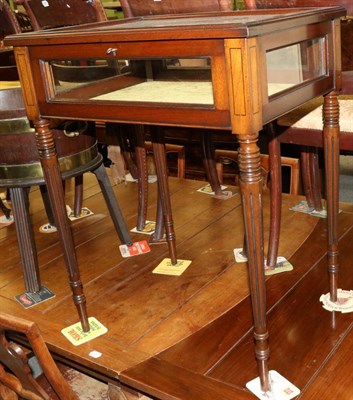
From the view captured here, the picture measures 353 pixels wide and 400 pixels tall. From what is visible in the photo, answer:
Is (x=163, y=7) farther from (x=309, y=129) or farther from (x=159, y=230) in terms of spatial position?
(x=159, y=230)

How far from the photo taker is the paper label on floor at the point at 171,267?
5.81 ft

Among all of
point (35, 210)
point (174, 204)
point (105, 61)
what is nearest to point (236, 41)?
point (105, 61)

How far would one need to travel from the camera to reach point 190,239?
6.53ft

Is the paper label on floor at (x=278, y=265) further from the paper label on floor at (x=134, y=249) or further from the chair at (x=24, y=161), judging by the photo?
the chair at (x=24, y=161)

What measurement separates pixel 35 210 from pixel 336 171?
4.78 feet

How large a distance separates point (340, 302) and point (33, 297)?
0.89 m

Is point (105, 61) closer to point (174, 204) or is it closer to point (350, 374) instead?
point (350, 374)

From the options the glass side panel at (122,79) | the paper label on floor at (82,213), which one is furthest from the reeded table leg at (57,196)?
the paper label on floor at (82,213)

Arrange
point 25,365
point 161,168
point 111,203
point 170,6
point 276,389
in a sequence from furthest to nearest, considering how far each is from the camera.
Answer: point 111,203 → point 161,168 → point 170,6 → point 276,389 → point 25,365

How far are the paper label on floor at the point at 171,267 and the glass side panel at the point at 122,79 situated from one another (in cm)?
65

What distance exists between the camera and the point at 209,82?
1.11 m

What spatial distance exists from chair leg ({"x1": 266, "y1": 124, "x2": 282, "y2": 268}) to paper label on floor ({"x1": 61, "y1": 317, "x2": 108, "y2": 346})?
21.4 inches

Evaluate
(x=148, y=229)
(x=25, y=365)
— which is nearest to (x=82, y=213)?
(x=148, y=229)

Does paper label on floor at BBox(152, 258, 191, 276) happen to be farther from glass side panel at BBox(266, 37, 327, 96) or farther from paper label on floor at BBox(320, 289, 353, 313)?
glass side panel at BBox(266, 37, 327, 96)
